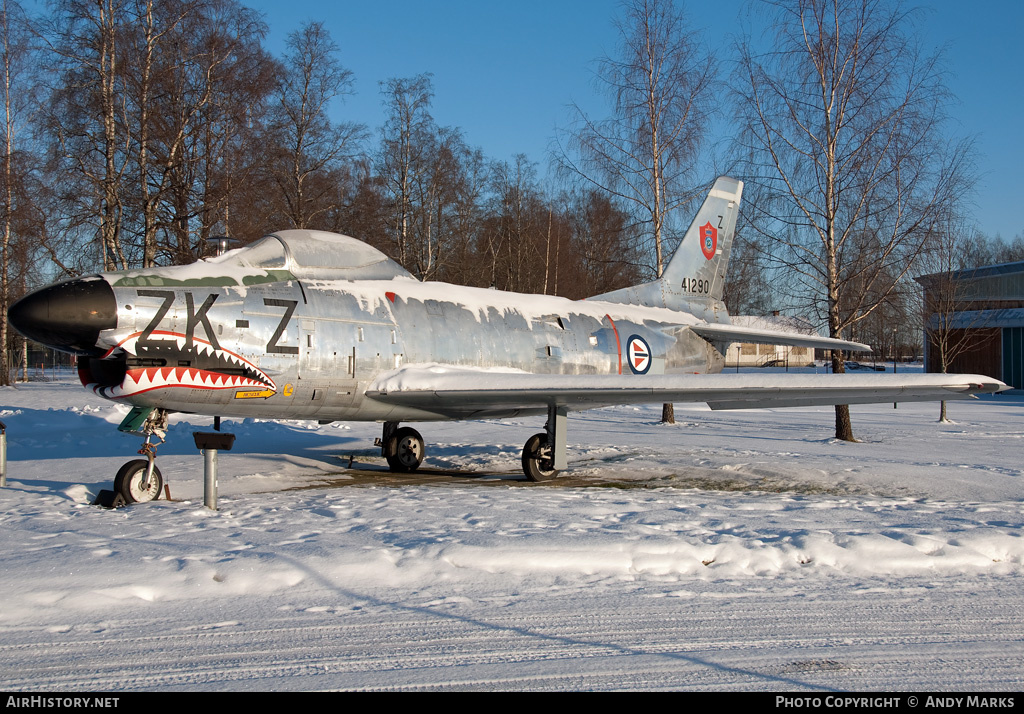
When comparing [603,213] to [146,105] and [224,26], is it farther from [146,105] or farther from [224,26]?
[146,105]

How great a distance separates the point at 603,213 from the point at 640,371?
3001cm

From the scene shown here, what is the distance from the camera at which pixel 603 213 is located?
42.0 m

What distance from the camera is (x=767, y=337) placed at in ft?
42.7

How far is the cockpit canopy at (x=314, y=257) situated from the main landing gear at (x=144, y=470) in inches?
81.7

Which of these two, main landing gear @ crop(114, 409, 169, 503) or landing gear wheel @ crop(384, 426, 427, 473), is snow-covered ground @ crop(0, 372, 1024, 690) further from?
landing gear wheel @ crop(384, 426, 427, 473)

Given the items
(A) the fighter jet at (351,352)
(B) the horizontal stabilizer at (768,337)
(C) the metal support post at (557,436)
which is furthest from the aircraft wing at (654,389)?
(B) the horizontal stabilizer at (768,337)

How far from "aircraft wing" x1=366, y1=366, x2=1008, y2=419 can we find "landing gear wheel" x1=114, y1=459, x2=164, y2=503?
2807 mm

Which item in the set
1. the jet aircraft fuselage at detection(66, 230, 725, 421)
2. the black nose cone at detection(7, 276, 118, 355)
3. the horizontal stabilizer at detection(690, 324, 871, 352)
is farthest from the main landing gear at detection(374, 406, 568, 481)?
the black nose cone at detection(7, 276, 118, 355)

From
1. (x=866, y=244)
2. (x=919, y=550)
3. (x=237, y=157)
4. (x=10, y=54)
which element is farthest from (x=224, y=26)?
(x=919, y=550)

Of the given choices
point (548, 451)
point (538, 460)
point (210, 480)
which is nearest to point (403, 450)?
point (538, 460)

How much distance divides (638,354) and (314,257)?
6182 millimetres

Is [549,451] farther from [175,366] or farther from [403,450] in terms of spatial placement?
[175,366]

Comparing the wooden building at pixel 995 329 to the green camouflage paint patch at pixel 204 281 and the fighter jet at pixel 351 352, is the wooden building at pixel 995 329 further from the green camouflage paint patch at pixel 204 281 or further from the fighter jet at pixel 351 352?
the green camouflage paint patch at pixel 204 281

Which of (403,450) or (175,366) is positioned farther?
(403,450)
